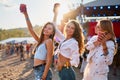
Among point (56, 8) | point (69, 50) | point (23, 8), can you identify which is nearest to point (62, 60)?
point (69, 50)

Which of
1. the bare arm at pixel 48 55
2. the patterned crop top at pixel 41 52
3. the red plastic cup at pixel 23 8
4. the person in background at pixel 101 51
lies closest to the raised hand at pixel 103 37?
the person in background at pixel 101 51

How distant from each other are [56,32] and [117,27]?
1613 centimetres

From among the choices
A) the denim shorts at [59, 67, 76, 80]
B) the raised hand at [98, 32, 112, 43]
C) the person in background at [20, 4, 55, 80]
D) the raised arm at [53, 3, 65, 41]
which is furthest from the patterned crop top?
the raised hand at [98, 32, 112, 43]

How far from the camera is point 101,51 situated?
4.55 metres

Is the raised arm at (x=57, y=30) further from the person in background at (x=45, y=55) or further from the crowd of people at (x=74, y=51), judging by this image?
the person in background at (x=45, y=55)

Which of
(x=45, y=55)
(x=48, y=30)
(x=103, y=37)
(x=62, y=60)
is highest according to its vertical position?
(x=48, y=30)

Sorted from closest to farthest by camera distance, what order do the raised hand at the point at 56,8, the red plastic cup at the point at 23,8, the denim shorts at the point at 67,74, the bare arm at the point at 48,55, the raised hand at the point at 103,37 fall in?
the raised hand at the point at 103,37, the bare arm at the point at 48,55, the denim shorts at the point at 67,74, the red plastic cup at the point at 23,8, the raised hand at the point at 56,8

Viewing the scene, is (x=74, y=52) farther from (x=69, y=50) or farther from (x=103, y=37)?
(x=103, y=37)

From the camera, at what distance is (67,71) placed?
487cm

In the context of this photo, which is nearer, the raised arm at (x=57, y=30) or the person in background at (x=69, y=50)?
the person in background at (x=69, y=50)

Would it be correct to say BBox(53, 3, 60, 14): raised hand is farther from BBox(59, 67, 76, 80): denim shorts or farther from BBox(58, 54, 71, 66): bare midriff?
BBox(59, 67, 76, 80): denim shorts

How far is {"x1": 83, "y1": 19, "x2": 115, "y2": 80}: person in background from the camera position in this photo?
176 inches

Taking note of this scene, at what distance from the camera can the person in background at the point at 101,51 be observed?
4477 mm

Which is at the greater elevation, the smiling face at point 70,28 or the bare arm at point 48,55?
the smiling face at point 70,28
